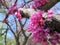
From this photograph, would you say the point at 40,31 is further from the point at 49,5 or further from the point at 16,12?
the point at 49,5

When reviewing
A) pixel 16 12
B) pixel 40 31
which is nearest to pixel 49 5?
pixel 16 12

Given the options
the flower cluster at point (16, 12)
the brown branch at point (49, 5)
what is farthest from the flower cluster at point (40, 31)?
the brown branch at point (49, 5)

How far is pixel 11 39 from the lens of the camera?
4.39 m

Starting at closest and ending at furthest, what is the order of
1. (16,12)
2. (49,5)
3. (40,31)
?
(40,31) < (16,12) < (49,5)

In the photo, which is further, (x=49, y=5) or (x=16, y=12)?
(x=49, y=5)

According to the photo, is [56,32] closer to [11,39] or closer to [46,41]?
[46,41]

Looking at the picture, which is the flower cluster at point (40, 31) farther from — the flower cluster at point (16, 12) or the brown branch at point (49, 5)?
the brown branch at point (49, 5)

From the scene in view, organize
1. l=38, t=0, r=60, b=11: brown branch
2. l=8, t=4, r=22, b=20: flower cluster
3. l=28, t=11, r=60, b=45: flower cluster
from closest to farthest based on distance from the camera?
l=28, t=11, r=60, b=45: flower cluster
l=8, t=4, r=22, b=20: flower cluster
l=38, t=0, r=60, b=11: brown branch

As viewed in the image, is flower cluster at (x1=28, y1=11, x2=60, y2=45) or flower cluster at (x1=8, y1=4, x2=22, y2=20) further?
flower cluster at (x1=8, y1=4, x2=22, y2=20)

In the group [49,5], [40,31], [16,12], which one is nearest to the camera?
[40,31]

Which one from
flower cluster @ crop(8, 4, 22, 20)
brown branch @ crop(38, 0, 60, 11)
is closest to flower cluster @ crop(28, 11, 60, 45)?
flower cluster @ crop(8, 4, 22, 20)

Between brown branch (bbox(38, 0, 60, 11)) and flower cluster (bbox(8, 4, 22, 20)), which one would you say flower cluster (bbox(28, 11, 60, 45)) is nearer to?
flower cluster (bbox(8, 4, 22, 20))

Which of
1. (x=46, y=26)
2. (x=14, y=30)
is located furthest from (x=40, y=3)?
(x=14, y=30)

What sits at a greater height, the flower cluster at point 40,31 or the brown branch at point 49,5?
the flower cluster at point 40,31
